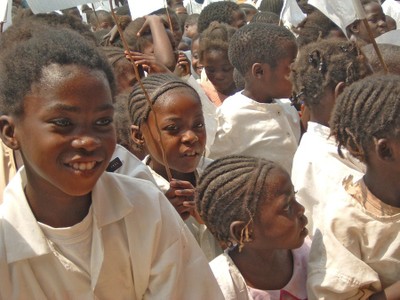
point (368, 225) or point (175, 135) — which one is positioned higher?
point (175, 135)

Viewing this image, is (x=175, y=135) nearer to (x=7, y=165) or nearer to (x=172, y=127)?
(x=172, y=127)

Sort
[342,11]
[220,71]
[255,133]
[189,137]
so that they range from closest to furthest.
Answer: [189,137] < [342,11] < [255,133] < [220,71]

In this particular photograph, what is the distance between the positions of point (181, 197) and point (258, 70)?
4.93 feet

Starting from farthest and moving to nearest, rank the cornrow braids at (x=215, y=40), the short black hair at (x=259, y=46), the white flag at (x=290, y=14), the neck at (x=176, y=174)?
the white flag at (x=290, y=14), the cornrow braids at (x=215, y=40), the short black hair at (x=259, y=46), the neck at (x=176, y=174)

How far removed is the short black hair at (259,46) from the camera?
415cm

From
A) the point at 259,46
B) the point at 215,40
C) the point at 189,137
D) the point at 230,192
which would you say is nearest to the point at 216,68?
the point at 215,40

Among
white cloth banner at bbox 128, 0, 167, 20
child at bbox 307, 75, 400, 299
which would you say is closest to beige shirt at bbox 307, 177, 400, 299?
child at bbox 307, 75, 400, 299

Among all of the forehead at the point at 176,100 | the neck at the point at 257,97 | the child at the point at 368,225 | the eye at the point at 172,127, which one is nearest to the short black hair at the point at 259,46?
the neck at the point at 257,97

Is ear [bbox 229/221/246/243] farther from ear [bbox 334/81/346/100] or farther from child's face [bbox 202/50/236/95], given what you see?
child's face [bbox 202/50/236/95]

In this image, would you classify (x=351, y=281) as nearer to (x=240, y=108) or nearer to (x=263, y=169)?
(x=263, y=169)

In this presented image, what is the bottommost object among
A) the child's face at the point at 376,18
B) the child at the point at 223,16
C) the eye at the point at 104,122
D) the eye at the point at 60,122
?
the child's face at the point at 376,18

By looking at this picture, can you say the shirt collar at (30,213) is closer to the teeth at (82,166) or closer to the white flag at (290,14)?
the teeth at (82,166)

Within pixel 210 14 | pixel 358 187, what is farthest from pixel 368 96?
pixel 210 14

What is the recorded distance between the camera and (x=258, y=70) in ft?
13.5
